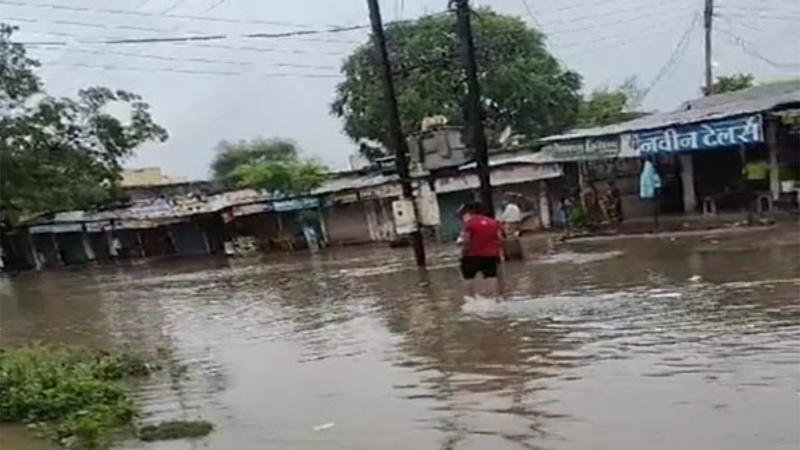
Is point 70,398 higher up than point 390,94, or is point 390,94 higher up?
point 390,94

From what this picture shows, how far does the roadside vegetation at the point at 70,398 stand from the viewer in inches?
342

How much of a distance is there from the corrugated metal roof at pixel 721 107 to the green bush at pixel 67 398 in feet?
61.8

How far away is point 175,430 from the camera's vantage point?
27.9 ft

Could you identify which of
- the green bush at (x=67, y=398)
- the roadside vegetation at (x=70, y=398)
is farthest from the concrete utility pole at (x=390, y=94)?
the green bush at (x=67, y=398)

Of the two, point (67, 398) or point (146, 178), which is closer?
point (67, 398)

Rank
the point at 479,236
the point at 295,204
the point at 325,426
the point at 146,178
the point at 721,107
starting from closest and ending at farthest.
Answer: the point at 325,426 → the point at 479,236 → the point at 721,107 → the point at 295,204 → the point at 146,178

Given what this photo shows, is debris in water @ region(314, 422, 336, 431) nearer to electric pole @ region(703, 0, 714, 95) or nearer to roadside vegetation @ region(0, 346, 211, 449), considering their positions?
roadside vegetation @ region(0, 346, 211, 449)

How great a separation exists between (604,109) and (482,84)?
769 cm

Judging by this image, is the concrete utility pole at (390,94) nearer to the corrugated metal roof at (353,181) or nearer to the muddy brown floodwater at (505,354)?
the muddy brown floodwater at (505,354)

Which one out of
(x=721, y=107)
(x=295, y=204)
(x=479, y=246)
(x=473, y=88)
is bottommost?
(x=479, y=246)

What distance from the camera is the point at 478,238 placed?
51.1ft

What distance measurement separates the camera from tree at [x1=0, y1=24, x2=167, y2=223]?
42594 millimetres

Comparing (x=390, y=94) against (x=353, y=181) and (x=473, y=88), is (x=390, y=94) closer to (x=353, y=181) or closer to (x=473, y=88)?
(x=473, y=88)

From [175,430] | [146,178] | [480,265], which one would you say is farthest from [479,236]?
[146,178]
